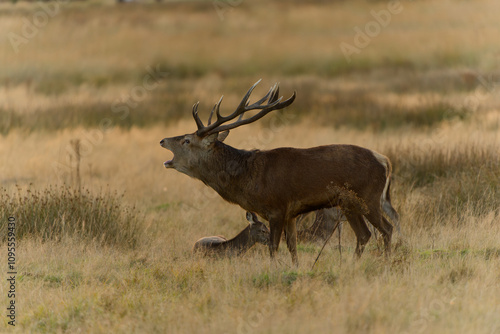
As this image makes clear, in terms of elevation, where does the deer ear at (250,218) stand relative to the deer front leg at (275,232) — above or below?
above

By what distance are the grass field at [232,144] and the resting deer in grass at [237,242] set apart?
141 millimetres

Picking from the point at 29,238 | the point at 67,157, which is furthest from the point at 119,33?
the point at 29,238

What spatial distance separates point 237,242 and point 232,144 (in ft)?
24.3

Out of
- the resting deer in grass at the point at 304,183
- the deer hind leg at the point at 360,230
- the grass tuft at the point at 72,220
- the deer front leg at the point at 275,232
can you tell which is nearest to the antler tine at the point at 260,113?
the resting deer in grass at the point at 304,183

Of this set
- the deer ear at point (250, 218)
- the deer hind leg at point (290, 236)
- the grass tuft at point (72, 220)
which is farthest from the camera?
the deer ear at point (250, 218)

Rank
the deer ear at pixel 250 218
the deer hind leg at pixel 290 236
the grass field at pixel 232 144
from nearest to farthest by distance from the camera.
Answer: the grass field at pixel 232 144 < the deer hind leg at pixel 290 236 < the deer ear at pixel 250 218

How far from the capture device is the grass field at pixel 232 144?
19.4ft

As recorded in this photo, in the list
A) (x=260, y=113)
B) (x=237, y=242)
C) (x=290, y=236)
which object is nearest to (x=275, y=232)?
(x=290, y=236)

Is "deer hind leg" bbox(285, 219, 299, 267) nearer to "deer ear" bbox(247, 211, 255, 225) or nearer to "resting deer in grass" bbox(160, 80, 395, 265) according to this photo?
"resting deer in grass" bbox(160, 80, 395, 265)

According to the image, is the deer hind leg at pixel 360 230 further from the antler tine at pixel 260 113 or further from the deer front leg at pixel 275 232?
the antler tine at pixel 260 113

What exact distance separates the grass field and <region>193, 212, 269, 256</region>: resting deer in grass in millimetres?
141

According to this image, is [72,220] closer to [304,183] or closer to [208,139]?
[208,139]

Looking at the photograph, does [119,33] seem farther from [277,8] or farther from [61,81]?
[277,8]

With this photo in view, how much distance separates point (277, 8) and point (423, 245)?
57.9ft
